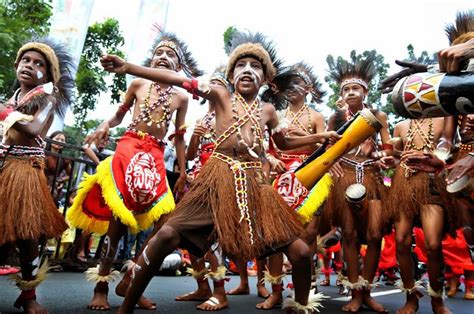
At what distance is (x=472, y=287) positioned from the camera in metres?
6.55

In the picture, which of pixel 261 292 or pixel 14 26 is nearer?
pixel 261 292

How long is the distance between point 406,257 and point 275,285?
112 centimetres

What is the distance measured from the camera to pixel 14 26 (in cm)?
1139

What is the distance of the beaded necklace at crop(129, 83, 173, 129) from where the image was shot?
4383 millimetres

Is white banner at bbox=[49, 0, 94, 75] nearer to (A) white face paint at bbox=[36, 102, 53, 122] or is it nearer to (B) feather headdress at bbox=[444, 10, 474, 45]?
(A) white face paint at bbox=[36, 102, 53, 122]

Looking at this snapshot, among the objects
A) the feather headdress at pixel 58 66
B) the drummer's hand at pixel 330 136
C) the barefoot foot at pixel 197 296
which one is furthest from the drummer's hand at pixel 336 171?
the feather headdress at pixel 58 66

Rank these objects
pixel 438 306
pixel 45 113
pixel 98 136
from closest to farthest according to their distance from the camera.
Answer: pixel 45 113, pixel 98 136, pixel 438 306

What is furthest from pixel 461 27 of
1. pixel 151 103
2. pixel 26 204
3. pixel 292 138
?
Answer: pixel 26 204

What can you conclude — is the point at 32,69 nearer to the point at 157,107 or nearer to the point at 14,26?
the point at 157,107

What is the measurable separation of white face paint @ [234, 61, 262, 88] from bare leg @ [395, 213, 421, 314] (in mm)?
1659

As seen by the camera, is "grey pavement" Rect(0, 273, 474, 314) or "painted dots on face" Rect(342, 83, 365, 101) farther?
"painted dots on face" Rect(342, 83, 365, 101)

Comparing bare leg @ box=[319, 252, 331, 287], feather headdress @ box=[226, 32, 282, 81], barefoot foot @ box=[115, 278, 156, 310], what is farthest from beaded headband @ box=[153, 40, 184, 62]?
bare leg @ box=[319, 252, 331, 287]

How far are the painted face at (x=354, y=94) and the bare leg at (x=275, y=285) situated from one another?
168 cm

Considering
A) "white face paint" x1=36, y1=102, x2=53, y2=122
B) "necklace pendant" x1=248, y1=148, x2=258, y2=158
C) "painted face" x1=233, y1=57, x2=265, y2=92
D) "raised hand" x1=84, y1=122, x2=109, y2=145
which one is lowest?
"necklace pendant" x1=248, y1=148, x2=258, y2=158
